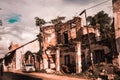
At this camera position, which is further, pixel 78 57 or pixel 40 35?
pixel 40 35

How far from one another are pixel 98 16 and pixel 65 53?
18393 millimetres

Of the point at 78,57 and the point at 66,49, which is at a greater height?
the point at 66,49

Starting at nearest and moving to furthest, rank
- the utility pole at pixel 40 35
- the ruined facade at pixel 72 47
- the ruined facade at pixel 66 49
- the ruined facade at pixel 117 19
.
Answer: the ruined facade at pixel 117 19, the ruined facade at pixel 72 47, the ruined facade at pixel 66 49, the utility pole at pixel 40 35

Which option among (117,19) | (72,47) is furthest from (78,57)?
(117,19)

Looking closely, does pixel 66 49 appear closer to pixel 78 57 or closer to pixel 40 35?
pixel 78 57

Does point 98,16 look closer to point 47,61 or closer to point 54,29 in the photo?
point 54,29

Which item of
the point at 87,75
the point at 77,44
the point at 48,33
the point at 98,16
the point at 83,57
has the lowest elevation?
the point at 87,75

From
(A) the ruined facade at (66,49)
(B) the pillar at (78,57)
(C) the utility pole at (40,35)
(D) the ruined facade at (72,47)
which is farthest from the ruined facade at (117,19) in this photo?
(C) the utility pole at (40,35)

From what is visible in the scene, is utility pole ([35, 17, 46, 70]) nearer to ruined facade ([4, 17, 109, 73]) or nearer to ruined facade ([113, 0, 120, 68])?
ruined facade ([4, 17, 109, 73])

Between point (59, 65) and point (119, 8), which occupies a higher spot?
point (119, 8)

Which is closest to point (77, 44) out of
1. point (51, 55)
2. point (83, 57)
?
point (83, 57)

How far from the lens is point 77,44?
28.5 m

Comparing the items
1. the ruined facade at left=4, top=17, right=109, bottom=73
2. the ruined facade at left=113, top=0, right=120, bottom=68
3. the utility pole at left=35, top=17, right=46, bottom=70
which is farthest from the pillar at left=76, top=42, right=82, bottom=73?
the utility pole at left=35, top=17, right=46, bottom=70

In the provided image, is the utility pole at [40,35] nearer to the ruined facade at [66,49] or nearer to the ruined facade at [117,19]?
the ruined facade at [66,49]
